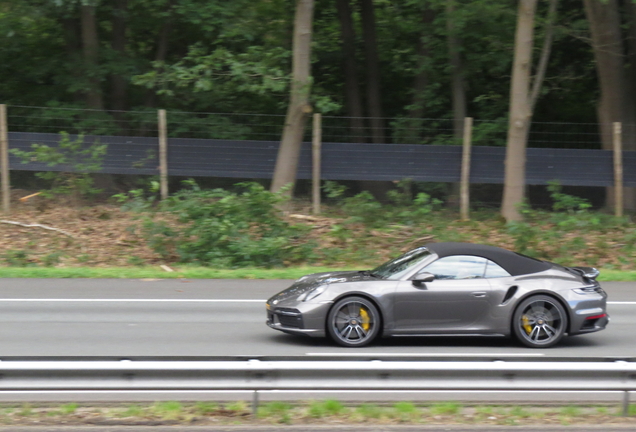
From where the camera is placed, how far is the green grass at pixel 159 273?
13992 mm

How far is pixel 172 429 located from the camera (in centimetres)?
548

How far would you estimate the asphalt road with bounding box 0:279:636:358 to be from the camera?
27.6 ft

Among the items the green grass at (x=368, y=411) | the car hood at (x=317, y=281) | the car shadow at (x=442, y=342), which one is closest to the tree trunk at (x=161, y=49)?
the car hood at (x=317, y=281)

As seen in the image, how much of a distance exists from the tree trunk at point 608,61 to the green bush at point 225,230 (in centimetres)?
886

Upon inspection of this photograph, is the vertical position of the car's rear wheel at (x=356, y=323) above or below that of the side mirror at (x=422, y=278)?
below

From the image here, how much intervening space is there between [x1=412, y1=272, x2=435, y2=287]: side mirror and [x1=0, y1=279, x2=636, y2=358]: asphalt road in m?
0.72

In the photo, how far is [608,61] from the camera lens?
20.0m

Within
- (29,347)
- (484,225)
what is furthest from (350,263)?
(29,347)

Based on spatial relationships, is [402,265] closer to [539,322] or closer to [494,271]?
[494,271]

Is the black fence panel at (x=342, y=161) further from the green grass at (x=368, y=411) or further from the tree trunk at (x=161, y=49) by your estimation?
the green grass at (x=368, y=411)

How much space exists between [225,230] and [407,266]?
752cm

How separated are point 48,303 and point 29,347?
2957 millimetres

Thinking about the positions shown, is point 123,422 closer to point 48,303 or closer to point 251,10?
point 48,303

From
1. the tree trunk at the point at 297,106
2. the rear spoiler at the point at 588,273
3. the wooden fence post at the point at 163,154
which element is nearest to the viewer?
the rear spoiler at the point at 588,273
